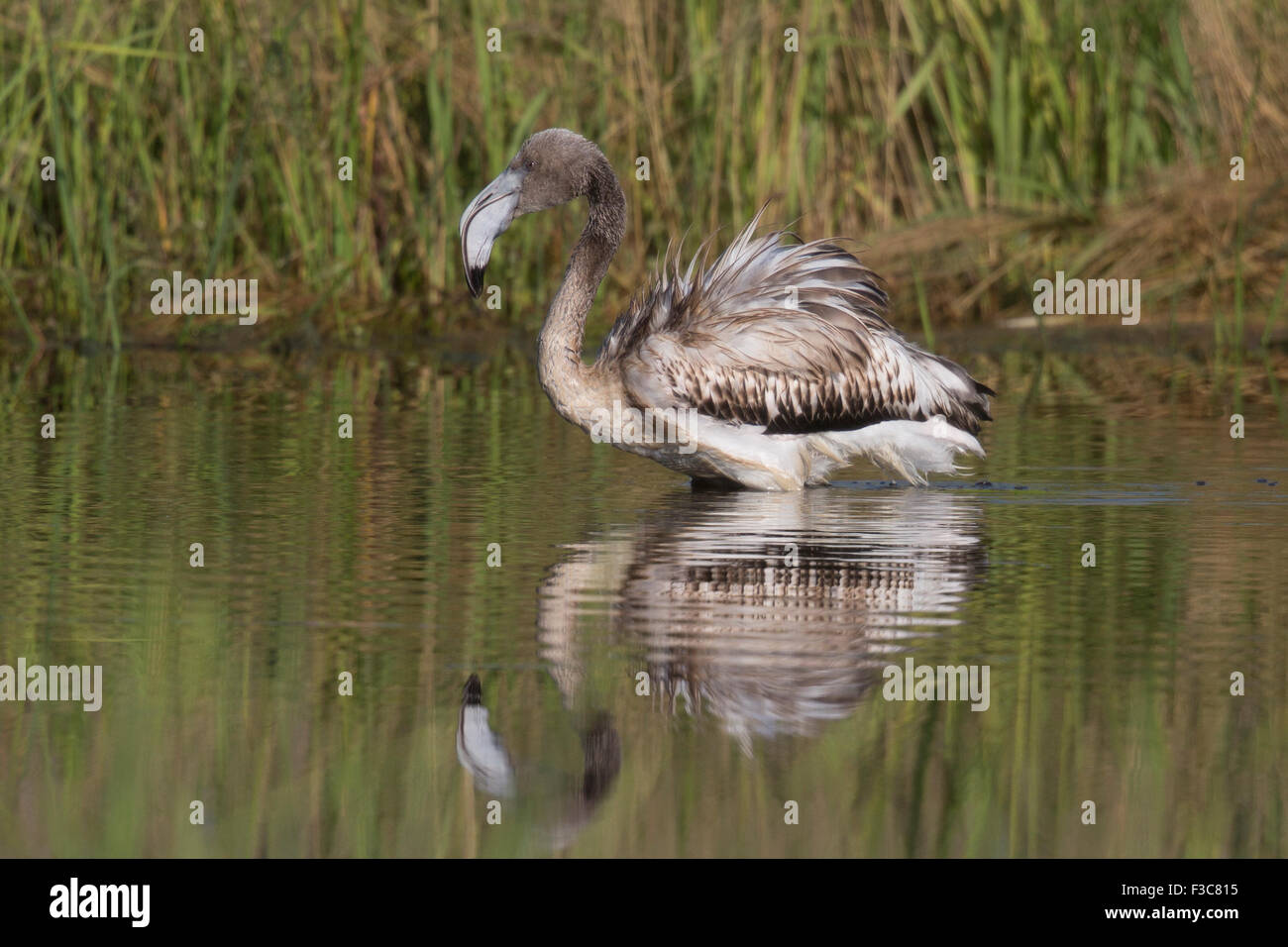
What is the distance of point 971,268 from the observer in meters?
15.4

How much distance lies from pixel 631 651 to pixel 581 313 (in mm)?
3598

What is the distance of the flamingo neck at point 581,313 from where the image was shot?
344 inches

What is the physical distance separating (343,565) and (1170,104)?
395 inches

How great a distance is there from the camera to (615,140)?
14977 millimetres

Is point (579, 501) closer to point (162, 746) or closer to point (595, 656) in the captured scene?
point (595, 656)
